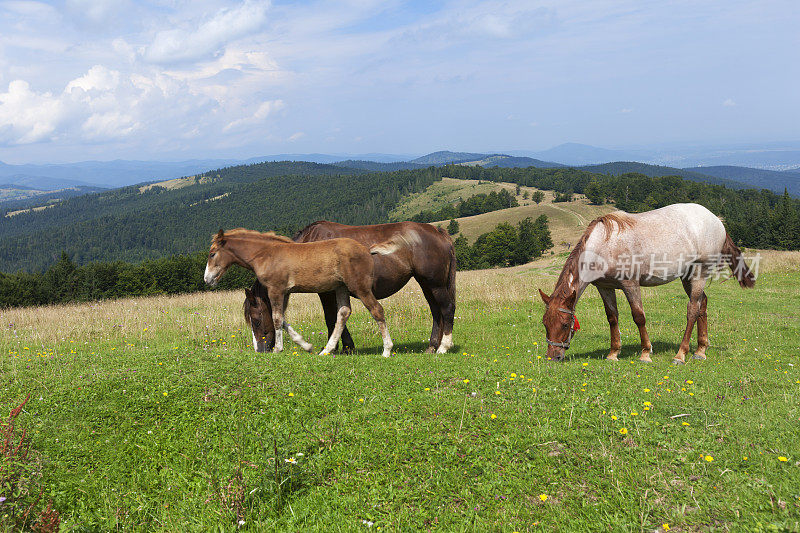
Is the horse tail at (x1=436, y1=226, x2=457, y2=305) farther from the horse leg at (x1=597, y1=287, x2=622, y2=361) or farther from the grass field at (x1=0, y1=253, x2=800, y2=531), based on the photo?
the horse leg at (x1=597, y1=287, x2=622, y2=361)

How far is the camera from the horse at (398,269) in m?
10.3

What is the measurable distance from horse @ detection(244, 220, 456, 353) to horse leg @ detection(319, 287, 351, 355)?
26.8 inches

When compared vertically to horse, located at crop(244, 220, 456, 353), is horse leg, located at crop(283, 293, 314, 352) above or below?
below

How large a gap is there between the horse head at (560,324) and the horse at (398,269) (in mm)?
2516

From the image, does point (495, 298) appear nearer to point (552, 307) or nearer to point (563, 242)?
point (552, 307)

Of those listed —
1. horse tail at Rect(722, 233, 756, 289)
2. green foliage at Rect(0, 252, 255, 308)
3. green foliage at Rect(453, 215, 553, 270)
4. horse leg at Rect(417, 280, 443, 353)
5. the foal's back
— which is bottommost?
green foliage at Rect(453, 215, 553, 270)

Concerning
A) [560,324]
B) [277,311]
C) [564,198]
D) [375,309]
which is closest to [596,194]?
[564,198]

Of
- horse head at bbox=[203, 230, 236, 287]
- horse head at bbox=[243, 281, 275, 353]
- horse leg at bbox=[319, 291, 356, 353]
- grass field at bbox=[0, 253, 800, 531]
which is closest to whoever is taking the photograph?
grass field at bbox=[0, 253, 800, 531]

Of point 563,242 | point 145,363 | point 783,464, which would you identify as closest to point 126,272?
point 145,363

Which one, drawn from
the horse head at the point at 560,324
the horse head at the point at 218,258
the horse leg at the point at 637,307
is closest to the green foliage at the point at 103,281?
the horse head at the point at 218,258

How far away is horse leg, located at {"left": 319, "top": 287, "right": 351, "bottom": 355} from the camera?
32.4 ft

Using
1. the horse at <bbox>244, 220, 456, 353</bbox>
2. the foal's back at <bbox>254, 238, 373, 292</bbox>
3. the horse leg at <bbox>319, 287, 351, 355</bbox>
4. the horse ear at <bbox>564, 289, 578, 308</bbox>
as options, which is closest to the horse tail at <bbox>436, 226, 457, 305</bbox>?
the horse at <bbox>244, 220, 456, 353</bbox>

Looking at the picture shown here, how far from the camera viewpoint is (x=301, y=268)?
954 cm

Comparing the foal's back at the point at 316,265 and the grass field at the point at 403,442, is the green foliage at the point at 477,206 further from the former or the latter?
the grass field at the point at 403,442
